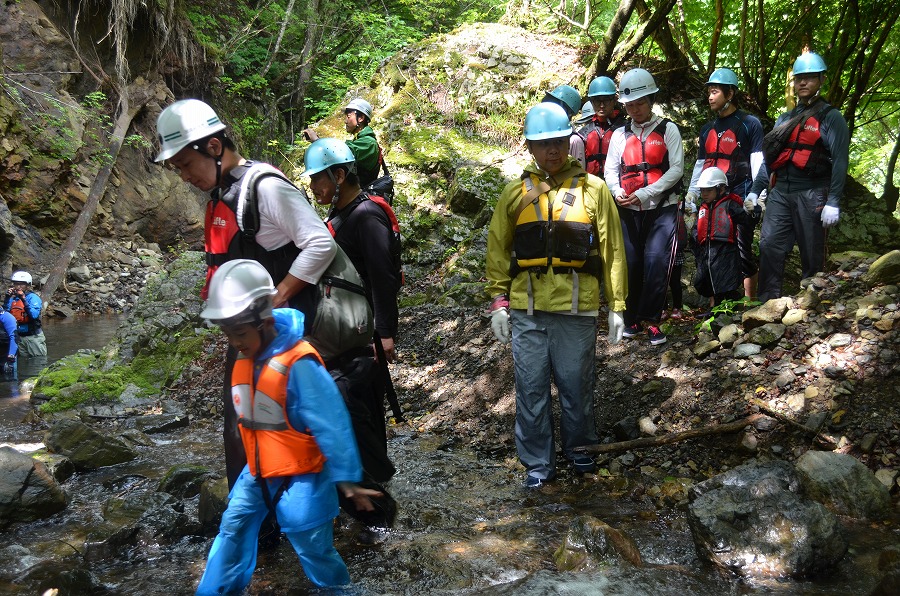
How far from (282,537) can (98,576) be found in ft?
3.17

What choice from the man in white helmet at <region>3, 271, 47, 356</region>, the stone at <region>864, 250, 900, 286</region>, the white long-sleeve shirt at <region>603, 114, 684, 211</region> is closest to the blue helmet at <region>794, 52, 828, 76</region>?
the white long-sleeve shirt at <region>603, 114, 684, 211</region>

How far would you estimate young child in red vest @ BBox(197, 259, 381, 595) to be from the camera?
276cm

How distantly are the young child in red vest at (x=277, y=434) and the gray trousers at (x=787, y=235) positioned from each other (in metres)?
4.85

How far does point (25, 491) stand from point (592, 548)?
372 cm

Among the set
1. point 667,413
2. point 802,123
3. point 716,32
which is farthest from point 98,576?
point 716,32

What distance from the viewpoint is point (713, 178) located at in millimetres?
6316

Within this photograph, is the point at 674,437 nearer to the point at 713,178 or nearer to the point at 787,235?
the point at 787,235

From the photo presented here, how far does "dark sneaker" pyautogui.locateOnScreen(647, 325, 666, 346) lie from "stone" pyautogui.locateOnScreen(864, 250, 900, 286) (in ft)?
5.72

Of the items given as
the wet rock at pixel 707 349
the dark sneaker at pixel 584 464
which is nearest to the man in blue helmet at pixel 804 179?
the wet rock at pixel 707 349

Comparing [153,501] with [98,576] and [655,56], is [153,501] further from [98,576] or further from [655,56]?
[655,56]

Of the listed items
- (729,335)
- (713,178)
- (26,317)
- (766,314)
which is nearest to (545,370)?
(729,335)

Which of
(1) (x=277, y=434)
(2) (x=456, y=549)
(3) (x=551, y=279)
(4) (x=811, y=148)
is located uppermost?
(4) (x=811, y=148)

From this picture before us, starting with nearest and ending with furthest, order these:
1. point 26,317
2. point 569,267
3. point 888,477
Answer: point 888,477 < point 569,267 < point 26,317

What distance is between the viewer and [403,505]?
454 cm
